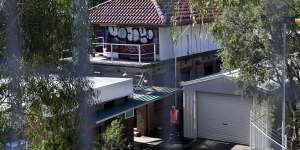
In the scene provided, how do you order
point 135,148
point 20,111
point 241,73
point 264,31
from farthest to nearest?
1. point 135,148
2. point 241,73
3. point 264,31
4. point 20,111

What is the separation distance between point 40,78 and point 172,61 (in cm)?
465

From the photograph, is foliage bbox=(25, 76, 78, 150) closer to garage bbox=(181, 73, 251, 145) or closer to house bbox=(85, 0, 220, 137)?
garage bbox=(181, 73, 251, 145)

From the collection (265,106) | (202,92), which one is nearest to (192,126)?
(202,92)

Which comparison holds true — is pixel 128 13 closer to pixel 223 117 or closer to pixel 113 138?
pixel 223 117

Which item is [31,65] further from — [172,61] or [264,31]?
[172,61]

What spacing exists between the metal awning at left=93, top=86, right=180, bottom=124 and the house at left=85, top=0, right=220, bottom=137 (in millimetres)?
148

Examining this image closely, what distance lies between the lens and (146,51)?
20.1 feet

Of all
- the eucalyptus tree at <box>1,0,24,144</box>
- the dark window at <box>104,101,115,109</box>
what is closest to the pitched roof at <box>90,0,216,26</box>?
the dark window at <box>104,101,115,109</box>

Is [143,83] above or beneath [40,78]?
beneath

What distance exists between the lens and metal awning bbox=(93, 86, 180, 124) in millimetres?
4316

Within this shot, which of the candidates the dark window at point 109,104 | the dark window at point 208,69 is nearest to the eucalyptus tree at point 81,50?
the dark window at point 109,104

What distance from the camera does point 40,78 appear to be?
1.44 m

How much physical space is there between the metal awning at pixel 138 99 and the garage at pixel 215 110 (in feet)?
0.80

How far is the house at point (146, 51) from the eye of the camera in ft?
19.0
